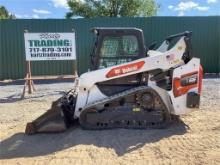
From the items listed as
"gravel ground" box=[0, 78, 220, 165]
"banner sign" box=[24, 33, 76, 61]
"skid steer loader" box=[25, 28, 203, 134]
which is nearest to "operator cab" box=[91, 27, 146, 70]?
"skid steer loader" box=[25, 28, 203, 134]

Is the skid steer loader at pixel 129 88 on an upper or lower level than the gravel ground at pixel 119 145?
upper

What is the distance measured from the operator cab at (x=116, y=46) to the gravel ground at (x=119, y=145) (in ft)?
4.29

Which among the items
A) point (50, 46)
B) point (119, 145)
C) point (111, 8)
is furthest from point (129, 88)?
point (111, 8)

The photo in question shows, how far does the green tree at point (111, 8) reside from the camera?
28922 millimetres

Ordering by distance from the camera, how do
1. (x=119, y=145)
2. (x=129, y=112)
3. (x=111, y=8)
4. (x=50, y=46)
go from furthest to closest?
(x=111, y=8) → (x=50, y=46) → (x=129, y=112) → (x=119, y=145)

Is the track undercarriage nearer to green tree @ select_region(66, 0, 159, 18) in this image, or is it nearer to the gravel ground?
the gravel ground

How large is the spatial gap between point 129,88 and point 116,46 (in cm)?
82

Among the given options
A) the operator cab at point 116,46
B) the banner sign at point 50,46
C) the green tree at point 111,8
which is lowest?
the banner sign at point 50,46

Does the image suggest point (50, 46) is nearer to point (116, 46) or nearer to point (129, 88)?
point (116, 46)

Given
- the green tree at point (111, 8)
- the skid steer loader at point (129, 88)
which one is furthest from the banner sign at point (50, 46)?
the green tree at point (111, 8)

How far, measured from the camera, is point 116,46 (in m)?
6.59

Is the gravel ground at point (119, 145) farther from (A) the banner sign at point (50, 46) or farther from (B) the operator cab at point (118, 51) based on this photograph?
(A) the banner sign at point (50, 46)

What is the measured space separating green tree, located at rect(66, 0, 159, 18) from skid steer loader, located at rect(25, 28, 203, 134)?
74.7 feet

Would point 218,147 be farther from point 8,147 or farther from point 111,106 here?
point 8,147
